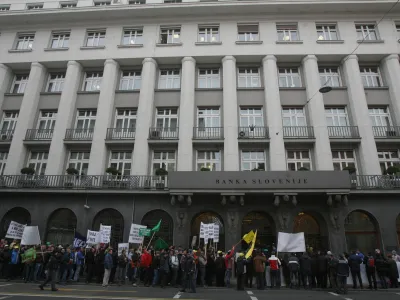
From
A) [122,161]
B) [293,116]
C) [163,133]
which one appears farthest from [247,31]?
[122,161]

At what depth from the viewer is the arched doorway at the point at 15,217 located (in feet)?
64.6

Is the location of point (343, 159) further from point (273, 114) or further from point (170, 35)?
point (170, 35)

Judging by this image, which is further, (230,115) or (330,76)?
(330,76)

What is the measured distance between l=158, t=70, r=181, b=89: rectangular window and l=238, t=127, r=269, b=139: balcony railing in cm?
639

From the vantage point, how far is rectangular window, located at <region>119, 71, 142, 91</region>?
2350 cm

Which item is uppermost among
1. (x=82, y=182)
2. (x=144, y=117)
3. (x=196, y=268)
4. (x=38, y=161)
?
(x=144, y=117)

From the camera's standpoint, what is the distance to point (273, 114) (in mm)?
20766

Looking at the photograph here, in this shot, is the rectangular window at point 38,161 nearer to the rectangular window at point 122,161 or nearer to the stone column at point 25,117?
the stone column at point 25,117

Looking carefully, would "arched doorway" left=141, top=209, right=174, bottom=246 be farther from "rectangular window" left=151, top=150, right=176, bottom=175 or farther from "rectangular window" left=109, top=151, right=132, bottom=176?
"rectangular window" left=109, top=151, right=132, bottom=176

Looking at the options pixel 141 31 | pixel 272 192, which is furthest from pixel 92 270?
pixel 141 31

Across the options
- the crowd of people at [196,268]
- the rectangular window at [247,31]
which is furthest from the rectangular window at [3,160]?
the rectangular window at [247,31]

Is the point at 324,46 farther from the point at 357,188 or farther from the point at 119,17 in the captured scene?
the point at 119,17

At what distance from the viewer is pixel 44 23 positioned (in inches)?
992

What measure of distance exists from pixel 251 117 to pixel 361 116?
24.7 ft
